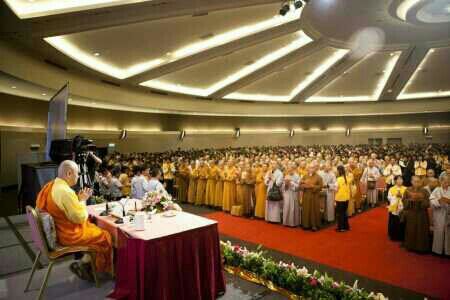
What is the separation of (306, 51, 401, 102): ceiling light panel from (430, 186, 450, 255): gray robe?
36.2 feet

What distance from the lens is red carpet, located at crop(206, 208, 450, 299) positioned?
16.1 feet

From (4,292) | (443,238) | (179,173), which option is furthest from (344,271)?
(179,173)

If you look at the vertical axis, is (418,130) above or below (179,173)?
above

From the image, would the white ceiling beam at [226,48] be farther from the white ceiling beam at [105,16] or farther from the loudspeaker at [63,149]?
the loudspeaker at [63,149]

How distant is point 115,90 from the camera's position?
48.3 feet

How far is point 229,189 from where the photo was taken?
991 centimetres

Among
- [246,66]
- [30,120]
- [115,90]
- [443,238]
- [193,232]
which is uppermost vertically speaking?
[246,66]

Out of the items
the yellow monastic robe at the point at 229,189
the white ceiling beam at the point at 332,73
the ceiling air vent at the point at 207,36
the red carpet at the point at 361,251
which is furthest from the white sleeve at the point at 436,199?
the white ceiling beam at the point at 332,73

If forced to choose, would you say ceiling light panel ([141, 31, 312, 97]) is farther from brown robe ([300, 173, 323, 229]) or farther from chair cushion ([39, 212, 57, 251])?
chair cushion ([39, 212, 57, 251])

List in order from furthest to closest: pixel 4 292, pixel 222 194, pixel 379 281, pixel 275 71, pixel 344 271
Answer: pixel 275 71, pixel 222 194, pixel 344 271, pixel 379 281, pixel 4 292

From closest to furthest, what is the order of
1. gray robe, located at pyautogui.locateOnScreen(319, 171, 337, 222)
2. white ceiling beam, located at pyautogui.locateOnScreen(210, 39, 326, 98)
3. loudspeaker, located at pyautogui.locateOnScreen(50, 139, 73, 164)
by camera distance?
loudspeaker, located at pyautogui.locateOnScreen(50, 139, 73, 164)
gray robe, located at pyautogui.locateOnScreen(319, 171, 337, 222)
white ceiling beam, located at pyautogui.locateOnScreen(210, 39, 326, 98)

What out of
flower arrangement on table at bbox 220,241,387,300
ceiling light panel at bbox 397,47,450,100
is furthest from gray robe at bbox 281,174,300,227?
ceiling light panel at bbox 397,47,450,100

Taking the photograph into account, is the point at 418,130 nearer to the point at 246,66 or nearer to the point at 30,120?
the point at 246,66

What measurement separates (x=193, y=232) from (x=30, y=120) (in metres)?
12.6
